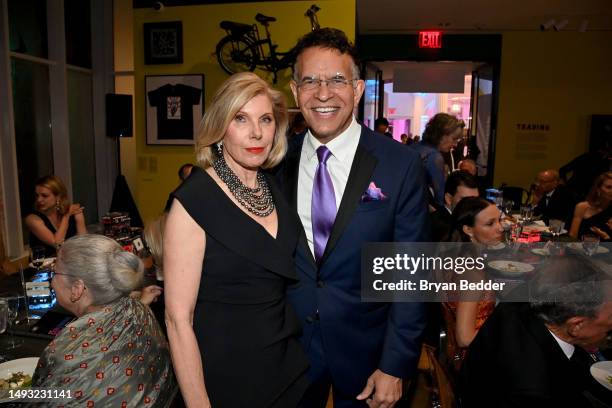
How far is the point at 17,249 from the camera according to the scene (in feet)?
20.0

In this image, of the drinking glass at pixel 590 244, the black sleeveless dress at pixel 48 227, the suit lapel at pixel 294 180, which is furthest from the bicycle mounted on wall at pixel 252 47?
the suit lapel at pixel 294 180

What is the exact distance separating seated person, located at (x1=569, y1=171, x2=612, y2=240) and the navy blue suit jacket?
3.17 meters

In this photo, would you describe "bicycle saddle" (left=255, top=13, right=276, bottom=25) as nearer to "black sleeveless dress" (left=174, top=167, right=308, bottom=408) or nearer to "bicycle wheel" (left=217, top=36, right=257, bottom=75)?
"bicycle wheel" (left=217, top=36, right=257, bottom=75)

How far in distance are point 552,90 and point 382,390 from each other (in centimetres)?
908

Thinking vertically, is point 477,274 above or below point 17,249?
above

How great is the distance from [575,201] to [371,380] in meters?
4.24

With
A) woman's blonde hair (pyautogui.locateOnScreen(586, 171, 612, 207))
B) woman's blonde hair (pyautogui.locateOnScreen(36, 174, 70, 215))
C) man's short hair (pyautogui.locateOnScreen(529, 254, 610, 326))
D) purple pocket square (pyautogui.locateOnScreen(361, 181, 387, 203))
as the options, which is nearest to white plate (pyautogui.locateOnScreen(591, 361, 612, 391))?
man's short hair (pyautogui.locateOnScreen(529, 254, 610, 326))

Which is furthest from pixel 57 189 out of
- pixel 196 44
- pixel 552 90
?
pixel 552 90

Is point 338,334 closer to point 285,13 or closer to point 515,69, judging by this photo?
point 285,13

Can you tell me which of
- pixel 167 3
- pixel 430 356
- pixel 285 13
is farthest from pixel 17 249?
pixel 430 356

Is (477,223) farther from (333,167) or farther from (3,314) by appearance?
(3,314)

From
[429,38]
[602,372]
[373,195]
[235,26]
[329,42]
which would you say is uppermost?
[429,38]

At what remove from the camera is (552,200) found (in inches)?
200

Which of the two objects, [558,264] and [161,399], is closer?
[161,399]
